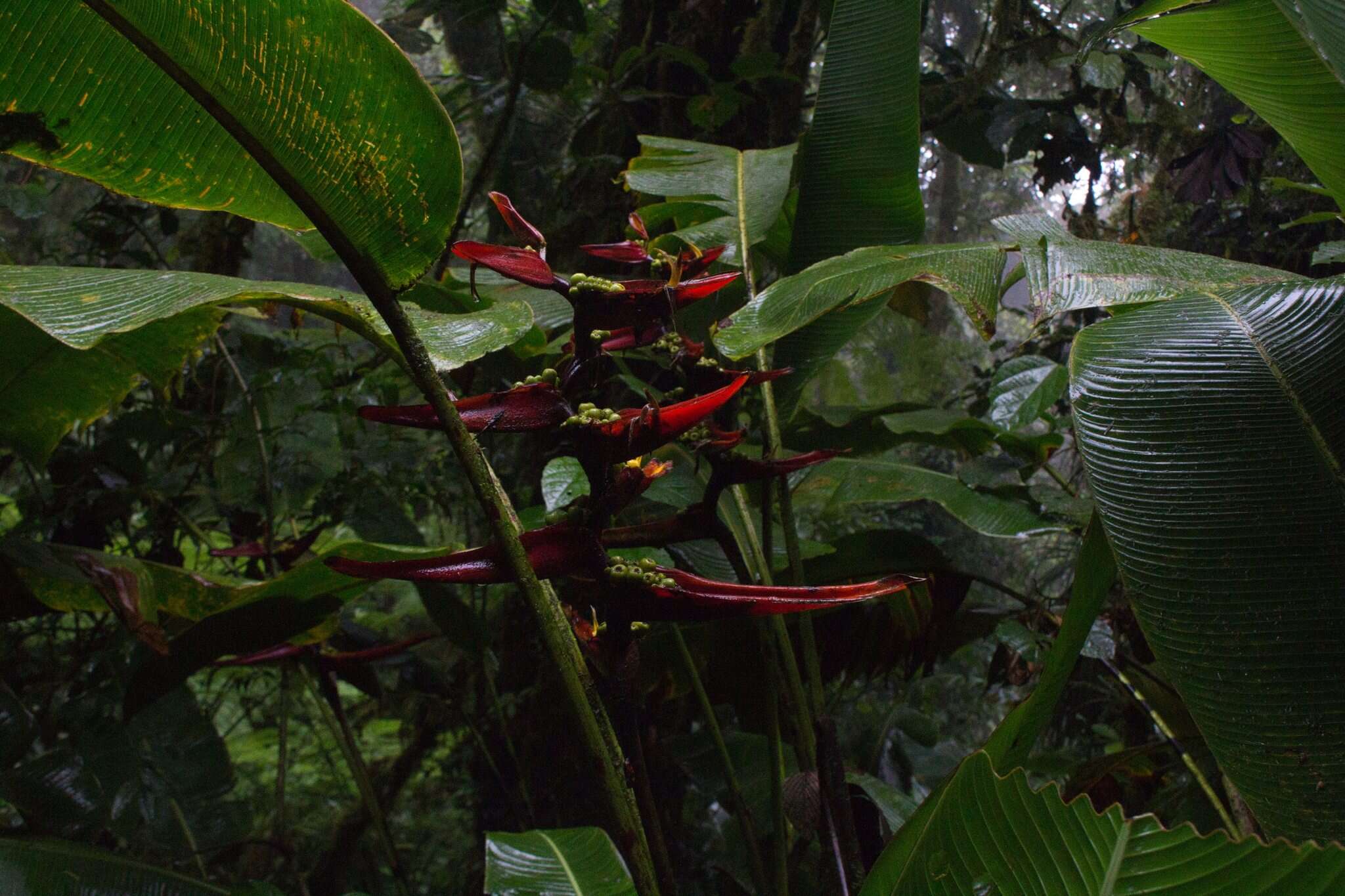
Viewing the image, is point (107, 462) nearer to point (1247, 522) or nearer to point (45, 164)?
point (45, 164)

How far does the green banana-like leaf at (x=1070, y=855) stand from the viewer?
39cm

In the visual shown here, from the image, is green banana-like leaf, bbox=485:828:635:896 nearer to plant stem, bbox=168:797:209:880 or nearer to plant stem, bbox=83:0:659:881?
plant stem, bbox=83:0:659:881

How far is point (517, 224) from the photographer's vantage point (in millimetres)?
691

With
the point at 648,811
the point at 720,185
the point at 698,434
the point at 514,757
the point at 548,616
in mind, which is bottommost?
the point at 514,757

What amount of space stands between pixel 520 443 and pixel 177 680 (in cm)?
113

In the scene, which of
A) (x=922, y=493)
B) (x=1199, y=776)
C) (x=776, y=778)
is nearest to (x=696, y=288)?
(x=776, y=778)

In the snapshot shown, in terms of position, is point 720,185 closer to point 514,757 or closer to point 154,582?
point 154,582

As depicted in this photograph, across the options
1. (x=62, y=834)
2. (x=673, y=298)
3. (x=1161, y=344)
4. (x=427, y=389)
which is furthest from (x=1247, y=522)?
(x=62, y=834)

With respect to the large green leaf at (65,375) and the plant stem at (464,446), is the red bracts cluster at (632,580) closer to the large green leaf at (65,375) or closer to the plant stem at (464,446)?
the plant stem at (464,446)

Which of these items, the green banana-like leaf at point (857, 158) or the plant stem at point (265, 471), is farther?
the plant stem at point (265, 471)

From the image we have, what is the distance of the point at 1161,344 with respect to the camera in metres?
0.62

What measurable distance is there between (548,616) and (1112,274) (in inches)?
21.7

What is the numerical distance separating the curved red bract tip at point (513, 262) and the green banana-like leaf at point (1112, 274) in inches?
15.8

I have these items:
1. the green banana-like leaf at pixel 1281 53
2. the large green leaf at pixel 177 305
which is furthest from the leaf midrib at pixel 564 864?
the green banana-like leaf at pixel 1281 53
